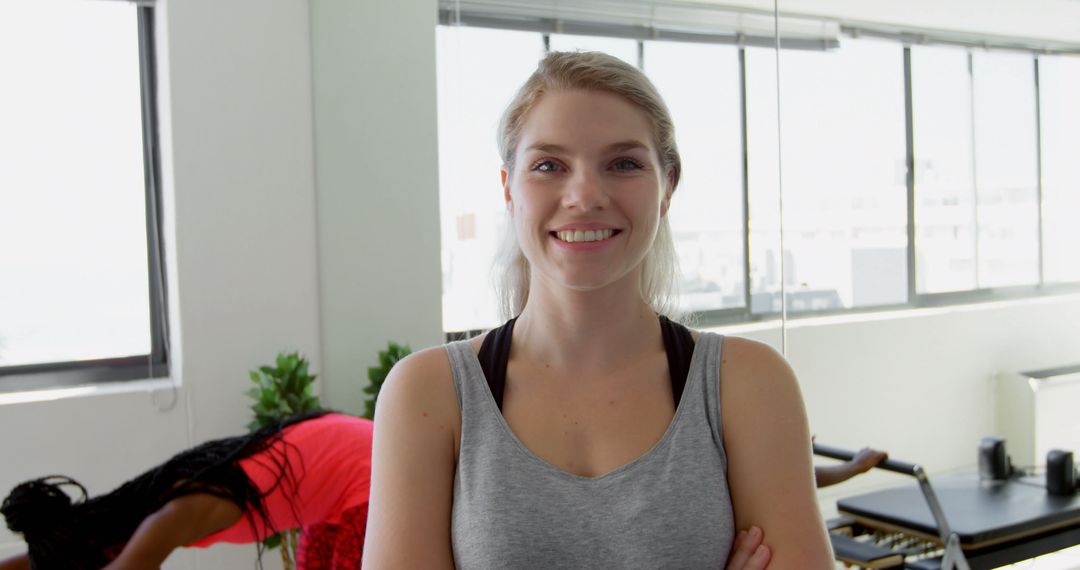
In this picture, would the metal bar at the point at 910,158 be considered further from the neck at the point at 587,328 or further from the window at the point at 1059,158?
the neck at the point at 587,328

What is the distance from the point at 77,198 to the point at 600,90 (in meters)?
2.31

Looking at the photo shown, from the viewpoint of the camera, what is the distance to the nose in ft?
3.55

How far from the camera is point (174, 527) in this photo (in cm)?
204

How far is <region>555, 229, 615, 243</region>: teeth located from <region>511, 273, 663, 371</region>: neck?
0.07 metres

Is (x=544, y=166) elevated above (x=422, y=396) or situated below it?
above

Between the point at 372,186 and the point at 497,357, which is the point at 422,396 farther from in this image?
the point at 372,186

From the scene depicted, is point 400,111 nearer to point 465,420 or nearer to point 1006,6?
point 1006,6

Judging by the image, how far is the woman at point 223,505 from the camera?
200 cm

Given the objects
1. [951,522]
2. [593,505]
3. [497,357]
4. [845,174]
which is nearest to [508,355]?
[497,357]

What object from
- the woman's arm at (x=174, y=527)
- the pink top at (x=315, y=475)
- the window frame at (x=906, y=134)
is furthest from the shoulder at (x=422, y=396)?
the window frame at (x=906, y=134)

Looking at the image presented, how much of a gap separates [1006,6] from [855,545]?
1426mm

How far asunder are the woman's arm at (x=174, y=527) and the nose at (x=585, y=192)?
1366 millimetres

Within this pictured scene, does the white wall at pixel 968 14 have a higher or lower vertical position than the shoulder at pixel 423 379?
higher

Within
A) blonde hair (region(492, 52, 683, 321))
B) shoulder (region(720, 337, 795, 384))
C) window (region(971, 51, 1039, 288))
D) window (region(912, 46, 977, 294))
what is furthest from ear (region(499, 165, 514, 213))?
window (region(971, 51, 1039, 288))
